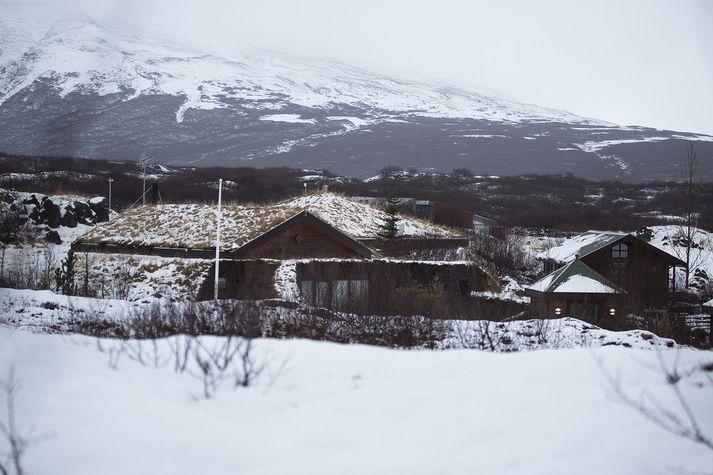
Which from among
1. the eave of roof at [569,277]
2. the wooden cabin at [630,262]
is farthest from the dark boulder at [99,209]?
the eave of roof at [569,277]

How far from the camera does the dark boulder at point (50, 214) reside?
138 ft

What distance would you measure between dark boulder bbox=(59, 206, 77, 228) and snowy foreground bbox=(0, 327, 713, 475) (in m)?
39.0

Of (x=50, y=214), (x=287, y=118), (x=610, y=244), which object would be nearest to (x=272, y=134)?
(x=287, y=118)

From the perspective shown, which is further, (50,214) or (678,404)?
(50,214)

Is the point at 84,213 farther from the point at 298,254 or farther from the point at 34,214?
the point at 298,254

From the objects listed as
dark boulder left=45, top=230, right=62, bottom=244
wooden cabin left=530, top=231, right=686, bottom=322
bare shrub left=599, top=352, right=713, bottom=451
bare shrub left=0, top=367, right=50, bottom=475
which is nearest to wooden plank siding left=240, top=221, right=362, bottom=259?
wooden cabin left=530, top=231, right=686, bottom=322

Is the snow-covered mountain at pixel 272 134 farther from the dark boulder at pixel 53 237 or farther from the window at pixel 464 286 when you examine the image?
the window at pixel 464 286

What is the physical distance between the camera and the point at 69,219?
4375 cm

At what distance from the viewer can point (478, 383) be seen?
669 centimetres

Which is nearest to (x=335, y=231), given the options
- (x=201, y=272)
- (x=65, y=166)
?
(x=201, y=272)

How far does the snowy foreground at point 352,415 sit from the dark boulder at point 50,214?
3807 cm

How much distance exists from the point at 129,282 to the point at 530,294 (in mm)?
17202

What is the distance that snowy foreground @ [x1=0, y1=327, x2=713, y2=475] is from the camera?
5004 millimetres

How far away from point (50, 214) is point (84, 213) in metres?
3.34
